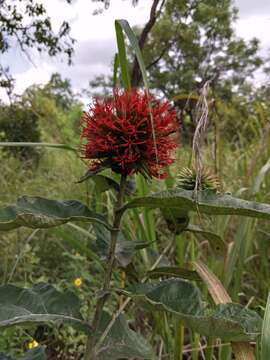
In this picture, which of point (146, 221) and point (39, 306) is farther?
point (146, 221)

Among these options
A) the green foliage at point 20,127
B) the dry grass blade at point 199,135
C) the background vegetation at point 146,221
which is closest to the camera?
the dry grass blade at point 199,135

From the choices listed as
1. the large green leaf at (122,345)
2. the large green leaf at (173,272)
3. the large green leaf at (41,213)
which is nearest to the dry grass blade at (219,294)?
the large green leaf at (173,272)

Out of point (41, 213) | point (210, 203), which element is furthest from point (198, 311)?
point (41, 213)

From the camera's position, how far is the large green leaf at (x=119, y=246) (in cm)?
78

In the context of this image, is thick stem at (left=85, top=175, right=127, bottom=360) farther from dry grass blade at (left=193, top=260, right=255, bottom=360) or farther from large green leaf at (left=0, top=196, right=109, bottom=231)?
dry grass blade at (left=193, top=260, right=255, bottom=360)

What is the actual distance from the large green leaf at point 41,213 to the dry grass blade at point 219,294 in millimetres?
246

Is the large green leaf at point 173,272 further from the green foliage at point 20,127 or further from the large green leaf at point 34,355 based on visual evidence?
the green foliage at point 20,127

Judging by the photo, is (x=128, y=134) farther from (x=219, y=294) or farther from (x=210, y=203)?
(x=219, y=294)

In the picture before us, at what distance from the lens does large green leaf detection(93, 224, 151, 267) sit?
0.78 metres

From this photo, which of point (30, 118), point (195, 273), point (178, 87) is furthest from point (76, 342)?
point (178, 87)

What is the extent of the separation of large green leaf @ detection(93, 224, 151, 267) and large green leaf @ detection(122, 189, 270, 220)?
12 centimetres

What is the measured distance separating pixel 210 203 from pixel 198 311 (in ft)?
0.51

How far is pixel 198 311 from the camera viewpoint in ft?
2.22

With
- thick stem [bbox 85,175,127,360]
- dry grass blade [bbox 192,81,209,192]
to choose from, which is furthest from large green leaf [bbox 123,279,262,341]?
dry grass blade [bbox 192,81,209,192]
